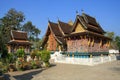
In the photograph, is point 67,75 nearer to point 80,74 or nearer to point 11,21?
point 80,74

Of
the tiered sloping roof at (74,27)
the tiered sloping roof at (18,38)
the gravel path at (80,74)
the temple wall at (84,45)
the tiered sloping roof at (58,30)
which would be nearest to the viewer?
the gravel path at (80,74)

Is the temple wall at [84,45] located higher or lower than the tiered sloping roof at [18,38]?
lower

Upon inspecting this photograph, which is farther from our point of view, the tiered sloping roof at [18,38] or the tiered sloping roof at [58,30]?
the tiered sloping roof at [18,38]

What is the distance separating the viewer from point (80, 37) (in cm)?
2533

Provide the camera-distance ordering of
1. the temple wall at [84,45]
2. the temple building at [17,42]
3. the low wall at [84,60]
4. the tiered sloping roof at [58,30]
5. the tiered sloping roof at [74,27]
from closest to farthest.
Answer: the low wall at [84,60] < the temple wall at [84,45] < the tiered sloping roof at [74,27] < the tiered sloping roof at [58,30] < the temple building at [17,42]

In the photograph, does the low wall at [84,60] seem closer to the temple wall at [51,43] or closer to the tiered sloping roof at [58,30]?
the tiered sloping roof at [58,30]

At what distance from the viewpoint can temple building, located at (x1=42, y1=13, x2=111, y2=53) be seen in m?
24.5

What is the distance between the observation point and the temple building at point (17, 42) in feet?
125

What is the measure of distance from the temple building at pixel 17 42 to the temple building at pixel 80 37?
9615 mm

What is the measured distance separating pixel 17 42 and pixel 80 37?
19.4 metres

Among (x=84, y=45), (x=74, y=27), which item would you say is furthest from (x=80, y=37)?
(x=74, y=27)

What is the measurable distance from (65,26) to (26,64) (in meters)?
19.3

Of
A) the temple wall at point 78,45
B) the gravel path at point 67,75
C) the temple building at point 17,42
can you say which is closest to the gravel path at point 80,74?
the gravel path at point 67,75

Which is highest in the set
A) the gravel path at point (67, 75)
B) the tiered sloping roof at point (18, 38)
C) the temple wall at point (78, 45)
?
the tiered sloping roof at point (18, 38)
